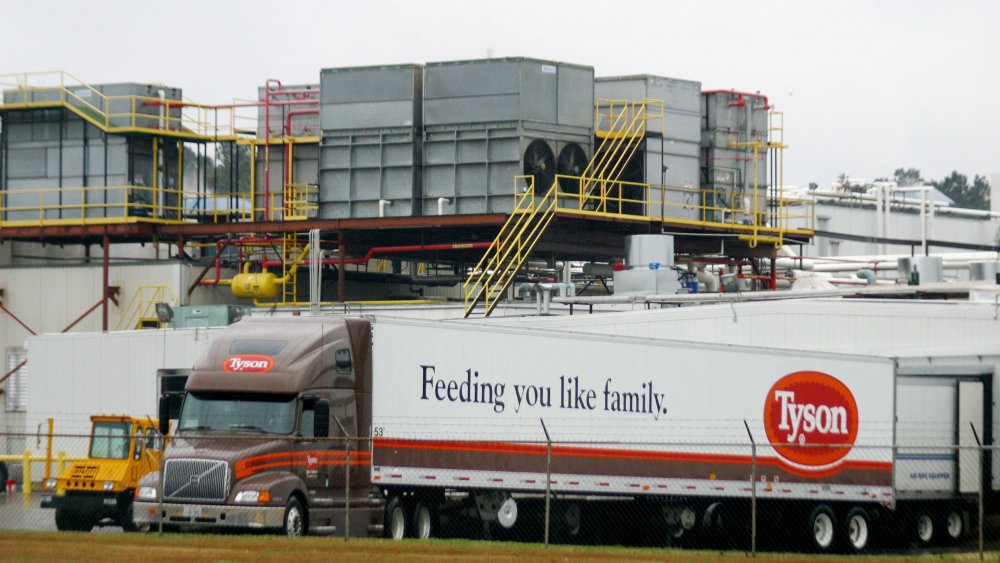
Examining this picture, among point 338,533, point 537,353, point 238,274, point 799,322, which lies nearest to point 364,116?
point 238,274

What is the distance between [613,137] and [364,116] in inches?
314

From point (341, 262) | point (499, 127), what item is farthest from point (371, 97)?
point (341, 262)

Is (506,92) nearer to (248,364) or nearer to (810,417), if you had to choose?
(810,417)

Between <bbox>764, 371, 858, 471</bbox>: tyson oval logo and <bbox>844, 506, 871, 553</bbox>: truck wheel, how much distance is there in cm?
112

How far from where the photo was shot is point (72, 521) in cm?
2845

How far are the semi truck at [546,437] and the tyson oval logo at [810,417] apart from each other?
3cm

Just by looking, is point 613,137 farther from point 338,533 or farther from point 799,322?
point 338,533

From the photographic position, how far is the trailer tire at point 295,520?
2291cm

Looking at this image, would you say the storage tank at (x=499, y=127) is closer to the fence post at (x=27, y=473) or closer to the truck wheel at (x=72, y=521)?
the fence post at (x=27, y=473)

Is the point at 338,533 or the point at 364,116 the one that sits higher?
the point at 364,116

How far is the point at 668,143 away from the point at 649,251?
7.07 m

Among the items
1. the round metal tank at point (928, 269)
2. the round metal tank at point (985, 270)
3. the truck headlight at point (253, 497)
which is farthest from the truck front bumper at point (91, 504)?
the round metal tank at point (985, 270)

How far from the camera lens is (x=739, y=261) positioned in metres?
52.2

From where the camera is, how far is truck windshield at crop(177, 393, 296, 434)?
77.6 feet
